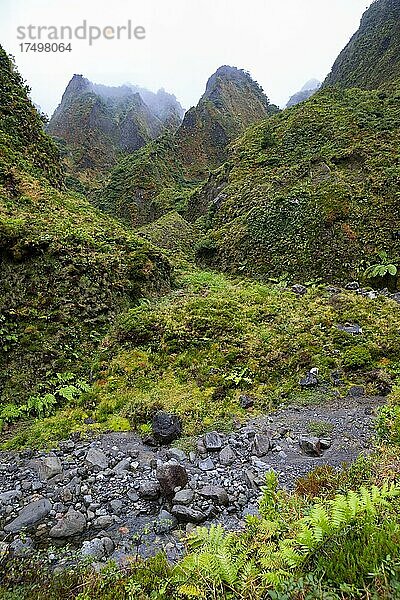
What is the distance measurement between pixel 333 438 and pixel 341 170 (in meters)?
16.5

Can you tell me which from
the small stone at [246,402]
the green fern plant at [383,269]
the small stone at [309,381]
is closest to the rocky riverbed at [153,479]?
the small stone at [246,402]

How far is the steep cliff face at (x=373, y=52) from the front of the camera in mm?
35875

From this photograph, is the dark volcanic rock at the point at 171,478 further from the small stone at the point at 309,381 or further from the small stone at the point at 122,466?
the small stone at the point at 309,381

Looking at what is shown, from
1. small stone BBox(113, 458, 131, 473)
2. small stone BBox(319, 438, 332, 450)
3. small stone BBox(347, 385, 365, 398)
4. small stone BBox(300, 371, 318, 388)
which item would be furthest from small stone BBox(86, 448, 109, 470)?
small stone BBox(347, 385, 365, 398)

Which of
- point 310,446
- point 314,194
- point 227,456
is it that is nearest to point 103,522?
point 227,456

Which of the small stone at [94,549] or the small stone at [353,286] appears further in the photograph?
the small stone at [353,286]

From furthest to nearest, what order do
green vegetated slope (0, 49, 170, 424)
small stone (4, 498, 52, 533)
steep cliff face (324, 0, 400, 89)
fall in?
steep cliff face (324, 0, 400, 89)
green vegetated slope (0, 49, 170, 424)
small stone (4, 498, 52, 533)

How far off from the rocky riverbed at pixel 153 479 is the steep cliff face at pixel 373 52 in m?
34.3

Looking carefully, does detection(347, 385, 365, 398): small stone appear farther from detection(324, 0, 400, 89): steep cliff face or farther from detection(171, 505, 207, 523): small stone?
detection(324, 0, 400, 89): steep cliff face

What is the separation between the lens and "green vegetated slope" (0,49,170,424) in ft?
30.1

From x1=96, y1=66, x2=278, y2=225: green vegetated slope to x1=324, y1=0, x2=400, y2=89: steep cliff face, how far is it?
46.9 feet

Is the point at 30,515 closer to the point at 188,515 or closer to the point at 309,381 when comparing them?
the point at 188,515

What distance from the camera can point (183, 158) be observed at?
148 feet

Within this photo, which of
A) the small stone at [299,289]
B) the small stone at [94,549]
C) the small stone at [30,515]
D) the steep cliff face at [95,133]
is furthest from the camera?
the steep cliff face at [95,133]
